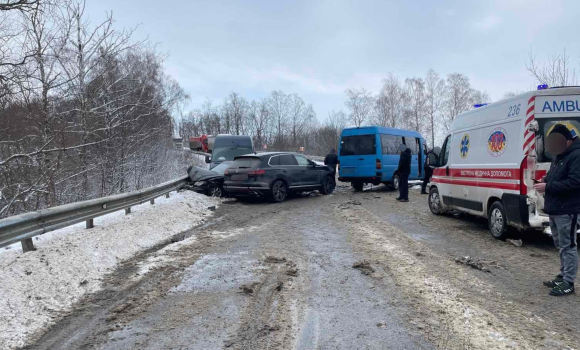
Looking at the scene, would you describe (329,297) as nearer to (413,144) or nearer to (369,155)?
(369,155)

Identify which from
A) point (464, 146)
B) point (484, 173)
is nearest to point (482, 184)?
point (484, 173)

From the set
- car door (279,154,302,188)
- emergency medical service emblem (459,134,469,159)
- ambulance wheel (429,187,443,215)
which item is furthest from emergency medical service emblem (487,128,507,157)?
car door (279,154,302,188)

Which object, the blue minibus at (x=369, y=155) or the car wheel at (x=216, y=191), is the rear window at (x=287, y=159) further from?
the blue minibus at (x=369, y=155)

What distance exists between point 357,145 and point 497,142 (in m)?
8.23

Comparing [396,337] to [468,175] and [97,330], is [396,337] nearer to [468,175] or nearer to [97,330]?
[97,330]

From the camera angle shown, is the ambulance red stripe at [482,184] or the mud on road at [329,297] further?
the ambulance red stripe at [482,184]

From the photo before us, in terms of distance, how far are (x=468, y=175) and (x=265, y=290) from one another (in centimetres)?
559

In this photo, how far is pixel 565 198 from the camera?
13.3ft

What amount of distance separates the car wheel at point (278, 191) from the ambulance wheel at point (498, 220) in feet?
22.2

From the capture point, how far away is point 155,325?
3.37 metres

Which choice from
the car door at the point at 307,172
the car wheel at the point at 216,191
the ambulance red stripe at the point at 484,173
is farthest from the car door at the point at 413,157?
the car wheel at the point at 216,191

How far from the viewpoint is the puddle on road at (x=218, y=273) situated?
14.2 feet

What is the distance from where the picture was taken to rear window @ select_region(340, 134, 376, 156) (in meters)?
14.4

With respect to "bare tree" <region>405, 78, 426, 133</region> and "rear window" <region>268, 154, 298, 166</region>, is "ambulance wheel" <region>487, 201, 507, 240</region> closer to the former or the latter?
"rear window" <region>268, 154, 298, 166</region>
